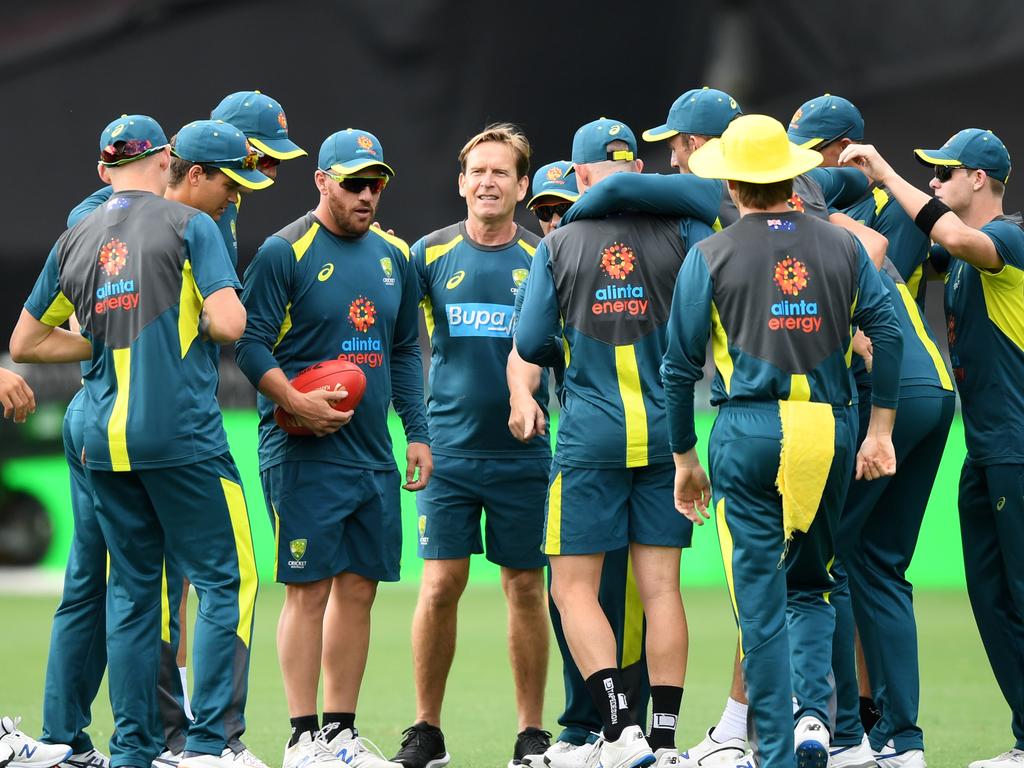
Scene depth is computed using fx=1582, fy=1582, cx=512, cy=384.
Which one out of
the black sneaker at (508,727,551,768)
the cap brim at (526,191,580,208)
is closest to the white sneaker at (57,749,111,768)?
the black sneaker at (508,727,551,768)

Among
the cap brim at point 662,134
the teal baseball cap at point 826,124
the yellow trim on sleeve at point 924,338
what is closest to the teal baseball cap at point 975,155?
the teal baseball cap at point 826,124

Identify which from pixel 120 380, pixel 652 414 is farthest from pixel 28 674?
pixel 652 414

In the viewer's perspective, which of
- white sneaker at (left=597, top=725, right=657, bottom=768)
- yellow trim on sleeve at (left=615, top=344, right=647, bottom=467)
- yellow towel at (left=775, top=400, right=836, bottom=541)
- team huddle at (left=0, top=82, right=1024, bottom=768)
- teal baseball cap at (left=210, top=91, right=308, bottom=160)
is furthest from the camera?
teal baseball cap at (left=210, top=91, right=308, bottom=160)

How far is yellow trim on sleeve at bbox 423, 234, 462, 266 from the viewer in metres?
6.34

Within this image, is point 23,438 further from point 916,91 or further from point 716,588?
point 916,91

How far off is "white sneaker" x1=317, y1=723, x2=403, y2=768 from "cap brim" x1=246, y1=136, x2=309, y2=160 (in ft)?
6.71

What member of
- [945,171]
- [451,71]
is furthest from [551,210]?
[451,71]

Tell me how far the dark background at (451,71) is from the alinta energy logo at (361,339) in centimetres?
573

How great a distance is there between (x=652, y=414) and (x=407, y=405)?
1063 mm

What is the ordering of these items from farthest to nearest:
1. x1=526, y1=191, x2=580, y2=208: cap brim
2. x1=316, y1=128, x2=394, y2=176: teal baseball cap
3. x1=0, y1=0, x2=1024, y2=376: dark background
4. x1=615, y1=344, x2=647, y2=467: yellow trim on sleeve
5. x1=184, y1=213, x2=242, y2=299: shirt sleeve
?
x1=0, y1=0, x2=1024, y2=376: dark background < x1=526, y1=191, x2=580, y2=208: cap brim < x1=316, y1=128, x2=394, y2=176: teal baseball cap < x1=615, y1=344, x2=647, y2=467: yellow trim on sleeve < x1=184, y1=213, x2=242, y2=299: shirt sleeve

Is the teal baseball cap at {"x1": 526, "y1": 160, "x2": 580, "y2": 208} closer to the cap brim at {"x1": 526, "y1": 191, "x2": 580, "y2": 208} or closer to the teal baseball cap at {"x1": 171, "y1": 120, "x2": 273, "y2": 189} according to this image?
the cap brim at {"x1": 526, "y1": 191, "x2": 580, "y2": 208}

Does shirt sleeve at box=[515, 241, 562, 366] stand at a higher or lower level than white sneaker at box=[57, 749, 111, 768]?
higher

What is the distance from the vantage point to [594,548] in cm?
533

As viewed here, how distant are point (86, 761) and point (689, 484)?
2247 millimetres
